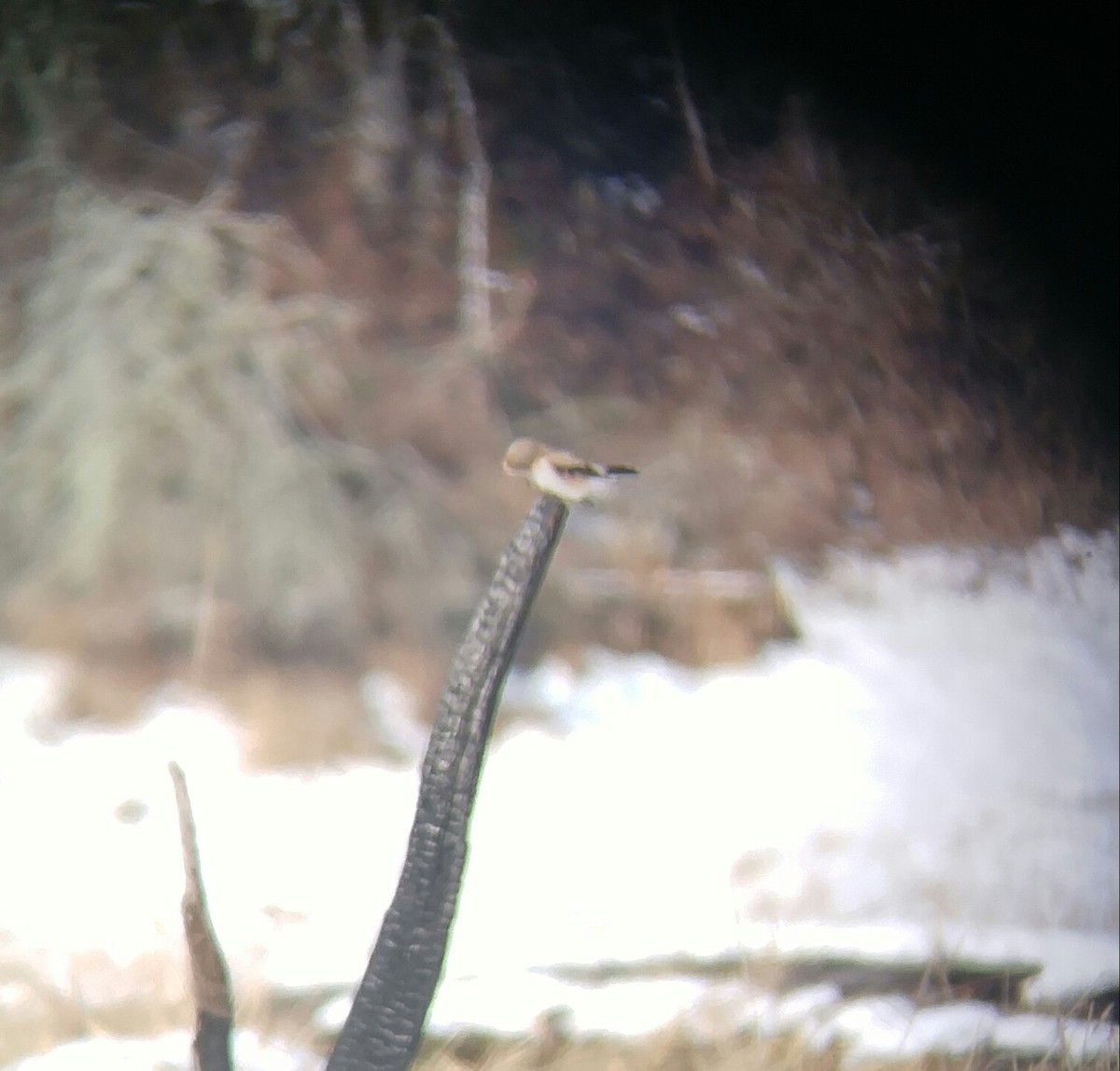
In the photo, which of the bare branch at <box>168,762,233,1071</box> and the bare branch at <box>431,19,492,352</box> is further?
the bare branch at <box>431,19,492,352</box>

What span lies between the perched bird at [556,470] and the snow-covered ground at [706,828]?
0.68 feet

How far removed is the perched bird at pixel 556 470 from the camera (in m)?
0.98

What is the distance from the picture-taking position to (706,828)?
1.05 meters

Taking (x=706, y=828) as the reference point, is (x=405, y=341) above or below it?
above

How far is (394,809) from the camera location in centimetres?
97

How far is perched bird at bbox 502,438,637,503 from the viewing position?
0.98 metres

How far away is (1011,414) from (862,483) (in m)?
0.27

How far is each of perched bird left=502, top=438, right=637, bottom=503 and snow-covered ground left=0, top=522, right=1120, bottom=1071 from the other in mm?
206

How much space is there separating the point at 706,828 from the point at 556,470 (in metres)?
0.45

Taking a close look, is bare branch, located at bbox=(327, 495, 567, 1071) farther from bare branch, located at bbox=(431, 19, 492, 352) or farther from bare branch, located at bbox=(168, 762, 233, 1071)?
bare branch, located at bbox=(431, 19, 492, 352)

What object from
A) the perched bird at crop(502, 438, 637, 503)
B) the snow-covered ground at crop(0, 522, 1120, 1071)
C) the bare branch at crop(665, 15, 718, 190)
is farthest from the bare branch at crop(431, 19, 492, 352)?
the snow-covered ground at crop(0, 522, 1120, 1071)

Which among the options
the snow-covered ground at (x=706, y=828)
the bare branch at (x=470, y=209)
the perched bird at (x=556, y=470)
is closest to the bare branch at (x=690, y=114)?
the bare branch at (x=470, y=209)

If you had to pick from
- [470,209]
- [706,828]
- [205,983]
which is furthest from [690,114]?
[205,983]

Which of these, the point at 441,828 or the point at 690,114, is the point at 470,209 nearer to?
the point at 690,114
